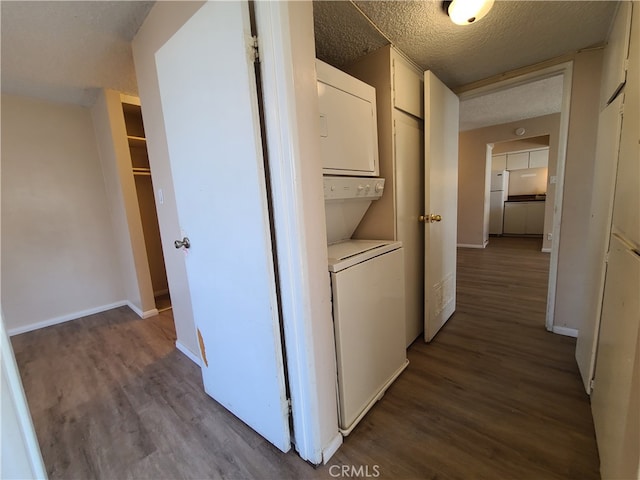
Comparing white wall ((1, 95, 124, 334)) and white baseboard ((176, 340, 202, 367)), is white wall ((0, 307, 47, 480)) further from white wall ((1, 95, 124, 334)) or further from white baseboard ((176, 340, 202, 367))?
white wall ((1, 95, 124, 334))

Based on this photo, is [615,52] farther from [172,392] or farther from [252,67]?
[172,392]

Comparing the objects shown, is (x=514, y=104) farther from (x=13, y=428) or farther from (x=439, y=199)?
(x=13, y=428)

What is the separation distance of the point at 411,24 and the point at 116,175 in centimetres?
280

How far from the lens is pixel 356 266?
4.06 feet

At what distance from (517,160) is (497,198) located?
877 mm

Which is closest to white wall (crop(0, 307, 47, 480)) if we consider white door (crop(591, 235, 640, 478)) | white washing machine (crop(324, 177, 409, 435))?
white washing machine (crop(324, 177, 409, 435))

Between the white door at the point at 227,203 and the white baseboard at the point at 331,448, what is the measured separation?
0.18m

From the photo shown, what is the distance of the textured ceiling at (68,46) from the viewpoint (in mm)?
1322

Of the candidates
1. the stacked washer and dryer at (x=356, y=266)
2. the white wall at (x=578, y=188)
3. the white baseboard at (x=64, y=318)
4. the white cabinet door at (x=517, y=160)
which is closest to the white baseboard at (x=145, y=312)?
the white baseboard at (x=64, y=318)

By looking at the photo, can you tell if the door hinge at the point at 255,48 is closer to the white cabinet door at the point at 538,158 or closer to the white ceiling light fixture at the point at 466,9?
the white ceiling light fixture at the point at 466,9

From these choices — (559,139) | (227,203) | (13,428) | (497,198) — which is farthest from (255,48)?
(497,198)

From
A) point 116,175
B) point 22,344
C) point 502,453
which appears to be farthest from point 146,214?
point 502,453

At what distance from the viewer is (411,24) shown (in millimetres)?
1452

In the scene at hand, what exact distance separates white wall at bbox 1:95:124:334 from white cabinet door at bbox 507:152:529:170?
7.31 meters
